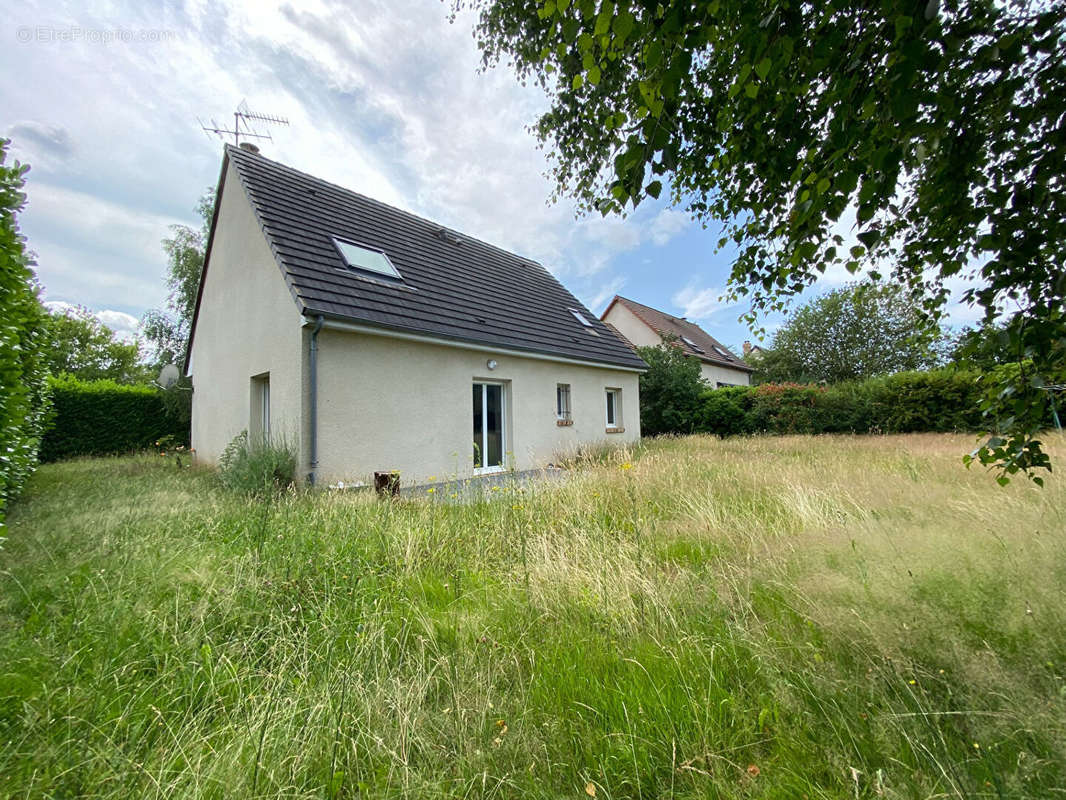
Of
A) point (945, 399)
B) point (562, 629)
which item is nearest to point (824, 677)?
point (562, 629)

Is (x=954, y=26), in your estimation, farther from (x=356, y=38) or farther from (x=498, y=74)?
(x=356, y=38)

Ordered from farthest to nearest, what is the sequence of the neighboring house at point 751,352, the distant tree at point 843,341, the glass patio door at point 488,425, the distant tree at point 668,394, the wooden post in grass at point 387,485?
the neighboring house at point 751,352
the distant tree at point 843,341
the distant tree at point 668,394
the glass patio door at point 488,425
the wooden post in grass at point 387,485

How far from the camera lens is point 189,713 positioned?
5.74 feet

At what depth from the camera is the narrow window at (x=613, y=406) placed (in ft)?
44.8

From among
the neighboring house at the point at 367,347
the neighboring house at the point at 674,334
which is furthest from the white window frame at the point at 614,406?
the neighboring house at the point at 674,334

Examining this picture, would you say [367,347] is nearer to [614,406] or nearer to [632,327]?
[614,406]

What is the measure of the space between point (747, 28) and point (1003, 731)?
2.56m

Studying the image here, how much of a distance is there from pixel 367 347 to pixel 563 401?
227 inches

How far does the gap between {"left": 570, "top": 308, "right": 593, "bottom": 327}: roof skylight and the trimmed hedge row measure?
6.72m

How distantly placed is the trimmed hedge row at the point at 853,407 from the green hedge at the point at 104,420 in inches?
796

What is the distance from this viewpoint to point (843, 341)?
2808cm

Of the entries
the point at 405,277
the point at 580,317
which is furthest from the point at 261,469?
the point at 580,317

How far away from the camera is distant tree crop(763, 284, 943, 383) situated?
26.3 meters

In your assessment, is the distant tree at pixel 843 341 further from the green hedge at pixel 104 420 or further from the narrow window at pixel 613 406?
the green hedge at pixel 104 420
